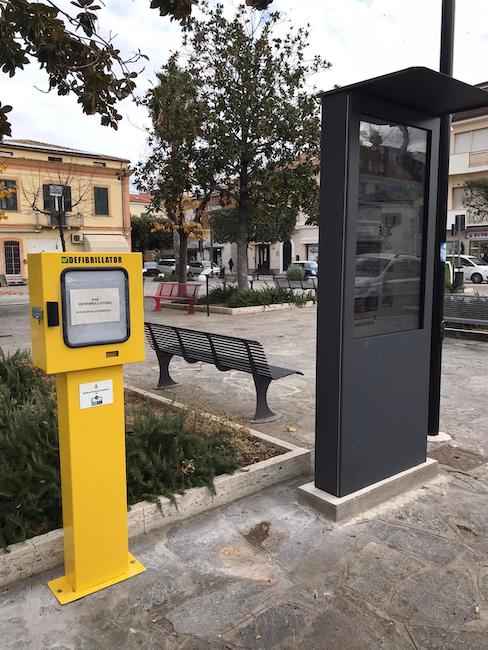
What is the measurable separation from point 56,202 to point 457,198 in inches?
1062

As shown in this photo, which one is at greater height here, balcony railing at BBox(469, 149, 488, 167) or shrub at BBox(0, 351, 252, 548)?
balcony railing at BBox(469, 149, 488, 167)

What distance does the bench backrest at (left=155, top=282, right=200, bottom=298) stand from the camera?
50.8 ft

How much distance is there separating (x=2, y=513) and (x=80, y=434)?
2.74ft

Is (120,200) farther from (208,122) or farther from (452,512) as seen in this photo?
(452,512)

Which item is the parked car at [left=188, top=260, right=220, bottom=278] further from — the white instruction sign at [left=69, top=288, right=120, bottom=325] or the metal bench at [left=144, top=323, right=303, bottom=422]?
the white instruction sign at [left=69, top=288, right=120, bottom=325]

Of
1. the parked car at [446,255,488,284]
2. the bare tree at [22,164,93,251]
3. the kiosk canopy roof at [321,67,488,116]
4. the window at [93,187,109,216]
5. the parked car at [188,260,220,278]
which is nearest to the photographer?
the kiosk canopy roof at [321,67,488,116]

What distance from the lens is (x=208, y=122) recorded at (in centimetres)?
1411

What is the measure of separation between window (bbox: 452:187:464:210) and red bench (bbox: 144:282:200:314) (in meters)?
28.5

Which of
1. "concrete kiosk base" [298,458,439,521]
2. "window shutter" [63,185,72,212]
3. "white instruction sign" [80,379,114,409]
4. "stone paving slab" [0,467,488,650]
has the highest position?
"window shutter" [63,185,72,212]

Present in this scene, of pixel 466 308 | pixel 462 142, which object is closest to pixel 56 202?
pixel 462 142

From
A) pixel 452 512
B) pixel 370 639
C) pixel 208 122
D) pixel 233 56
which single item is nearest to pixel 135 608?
pixel 370 639

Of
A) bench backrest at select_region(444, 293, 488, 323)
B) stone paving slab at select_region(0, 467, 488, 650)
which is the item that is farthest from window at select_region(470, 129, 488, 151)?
stone paving slab at select_region(0, 467, 488, 650)

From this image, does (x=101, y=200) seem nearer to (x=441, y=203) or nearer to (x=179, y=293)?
(x=179, y=293)

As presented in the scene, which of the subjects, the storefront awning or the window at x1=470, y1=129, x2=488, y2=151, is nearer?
the window at x1=470, y1=129, x2=488, y2=151
